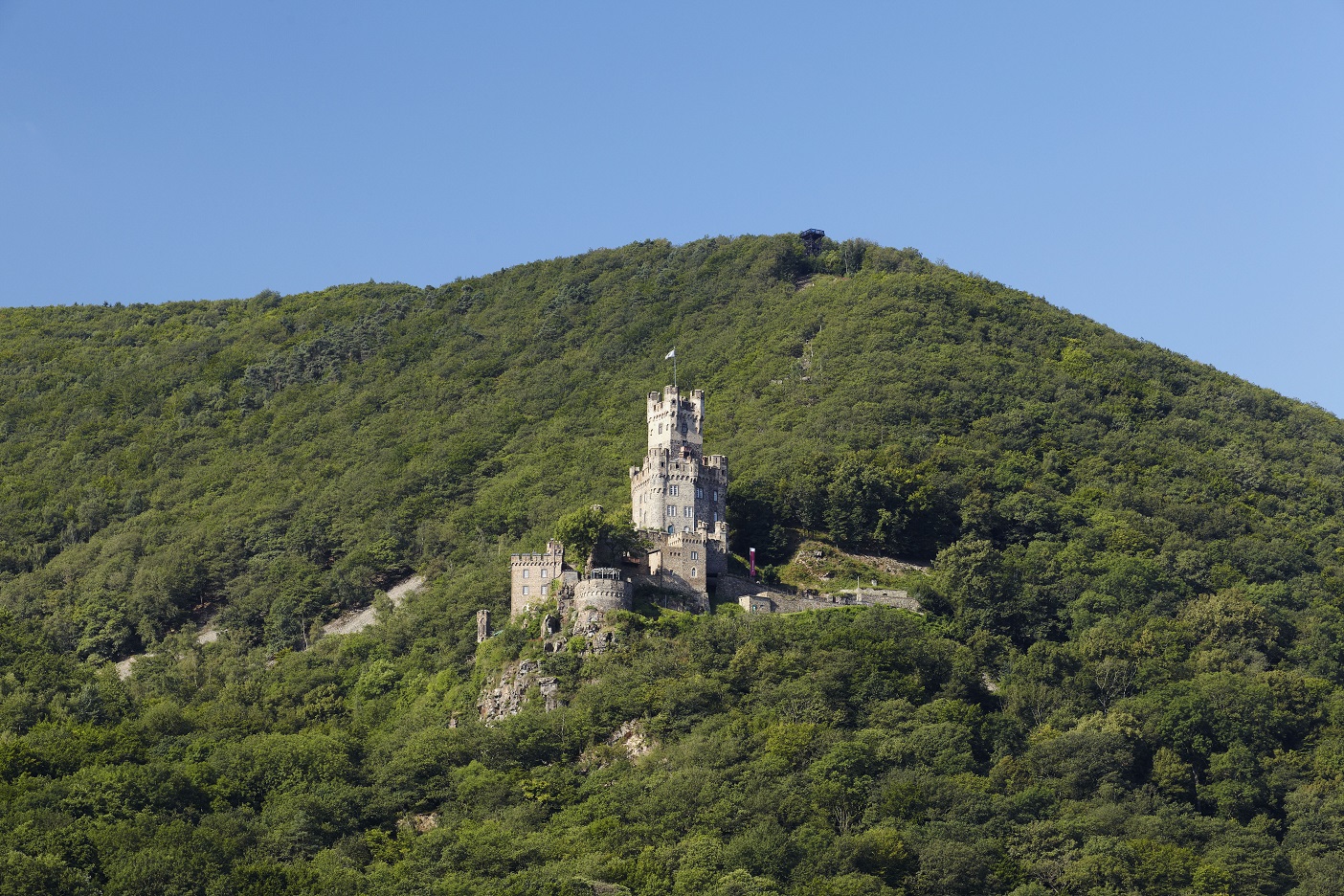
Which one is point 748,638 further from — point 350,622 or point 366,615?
point 350,622

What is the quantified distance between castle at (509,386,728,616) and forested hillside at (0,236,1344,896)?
2.75 m

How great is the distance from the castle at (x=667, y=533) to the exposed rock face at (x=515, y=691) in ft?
13.9

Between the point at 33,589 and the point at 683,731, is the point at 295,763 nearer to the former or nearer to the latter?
the point at 683,731

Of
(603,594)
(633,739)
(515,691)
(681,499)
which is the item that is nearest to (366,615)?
(681,499)

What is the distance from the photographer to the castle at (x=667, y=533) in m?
100

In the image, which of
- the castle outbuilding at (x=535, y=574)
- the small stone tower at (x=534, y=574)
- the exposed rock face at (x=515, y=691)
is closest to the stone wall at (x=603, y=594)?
the castle outbuilding at (x=535, y=574)

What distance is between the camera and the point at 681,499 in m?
107

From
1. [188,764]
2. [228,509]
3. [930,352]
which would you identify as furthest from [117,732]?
[930,352]

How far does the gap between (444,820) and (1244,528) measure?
59.0 metres

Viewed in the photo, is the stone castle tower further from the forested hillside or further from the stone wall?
the forested hillside

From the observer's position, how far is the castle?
330 ft

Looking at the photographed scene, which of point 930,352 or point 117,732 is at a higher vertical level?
point 930,352

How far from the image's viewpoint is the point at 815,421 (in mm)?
130375

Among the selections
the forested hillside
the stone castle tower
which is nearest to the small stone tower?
the forested hillside
